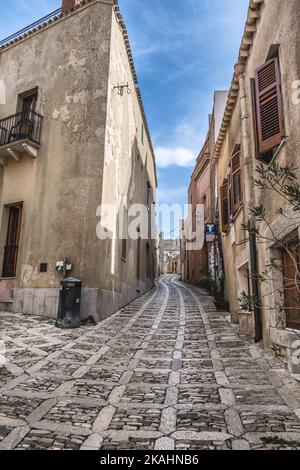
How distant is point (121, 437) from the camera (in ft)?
9.66

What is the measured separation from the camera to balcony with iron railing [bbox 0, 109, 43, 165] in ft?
33.3

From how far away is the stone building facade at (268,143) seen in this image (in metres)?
4.79

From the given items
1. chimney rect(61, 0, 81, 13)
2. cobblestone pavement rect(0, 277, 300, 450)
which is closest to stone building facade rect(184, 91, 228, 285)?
chimney rect(61, 0, 81, 13)

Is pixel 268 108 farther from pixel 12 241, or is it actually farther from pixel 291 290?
pixel 12 241

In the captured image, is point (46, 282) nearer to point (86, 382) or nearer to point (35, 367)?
point (35, 367)

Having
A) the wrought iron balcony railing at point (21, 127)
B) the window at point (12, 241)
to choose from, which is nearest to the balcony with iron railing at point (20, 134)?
the wrought iron balcony railing at point (21, 127)

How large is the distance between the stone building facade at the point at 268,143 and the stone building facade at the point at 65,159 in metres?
3.79

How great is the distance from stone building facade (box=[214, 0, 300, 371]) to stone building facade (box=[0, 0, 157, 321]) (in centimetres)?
379

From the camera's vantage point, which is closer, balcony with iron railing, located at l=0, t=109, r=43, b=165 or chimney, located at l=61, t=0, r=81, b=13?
balcony with iron railing, located at l=0, t=109, r=43, b=165

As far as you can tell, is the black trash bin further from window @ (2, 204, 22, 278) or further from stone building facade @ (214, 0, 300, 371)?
stone building facade @ (214, 0, 300, 371)

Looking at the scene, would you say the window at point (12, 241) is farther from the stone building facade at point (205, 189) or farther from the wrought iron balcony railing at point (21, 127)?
the stone building facade at point (205, 189)

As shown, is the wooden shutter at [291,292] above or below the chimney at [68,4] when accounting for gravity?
below

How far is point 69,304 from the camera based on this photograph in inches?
318

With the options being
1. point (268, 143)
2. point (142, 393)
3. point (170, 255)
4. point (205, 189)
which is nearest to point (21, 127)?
point (268, 143)
